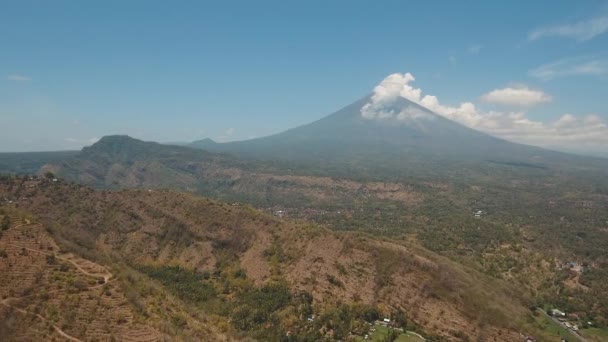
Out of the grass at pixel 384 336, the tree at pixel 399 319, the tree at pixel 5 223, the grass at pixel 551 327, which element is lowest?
the grass at pixel 551 327

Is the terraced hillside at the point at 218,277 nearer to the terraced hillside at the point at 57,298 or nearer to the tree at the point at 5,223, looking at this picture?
the terraced hillside at the point at 57,298

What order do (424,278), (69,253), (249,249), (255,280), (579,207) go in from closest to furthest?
(69,253) < (424,278) < (255,280) < (249,249) < (579,207)

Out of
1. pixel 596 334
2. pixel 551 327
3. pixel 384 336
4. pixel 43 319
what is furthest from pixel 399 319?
pixel 43 319

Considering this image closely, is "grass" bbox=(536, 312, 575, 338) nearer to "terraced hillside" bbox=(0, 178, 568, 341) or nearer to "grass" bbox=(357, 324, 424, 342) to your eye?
"terraced hillside" bbox=(0, 178, 568, 341)

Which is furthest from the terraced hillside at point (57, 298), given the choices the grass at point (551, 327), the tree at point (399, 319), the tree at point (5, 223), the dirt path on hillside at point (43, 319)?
the grass at point (551, 327)

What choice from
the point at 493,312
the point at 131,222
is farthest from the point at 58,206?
the point at 493,312

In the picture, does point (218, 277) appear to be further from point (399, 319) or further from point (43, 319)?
point (43, 319)

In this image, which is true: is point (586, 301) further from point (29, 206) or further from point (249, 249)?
point (29, 206)
